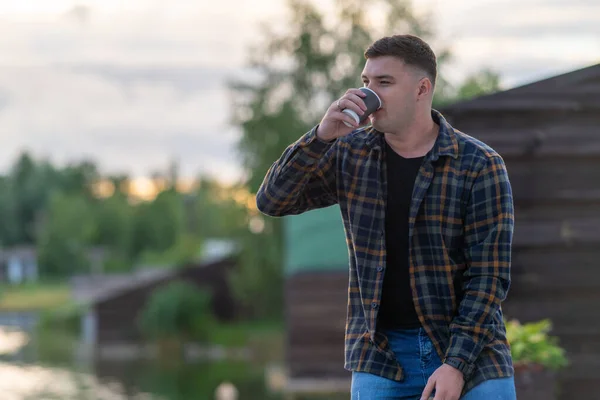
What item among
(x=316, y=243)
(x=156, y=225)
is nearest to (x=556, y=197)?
(x=316, y=243)

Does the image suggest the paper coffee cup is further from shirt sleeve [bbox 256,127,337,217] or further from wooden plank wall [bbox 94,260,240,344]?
wooden plank wall [bbox 94,260,240,344]

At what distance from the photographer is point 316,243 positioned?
18.0 metres

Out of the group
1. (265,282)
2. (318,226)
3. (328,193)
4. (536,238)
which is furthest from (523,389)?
(265,282)

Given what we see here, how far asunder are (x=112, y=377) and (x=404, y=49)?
27349mm

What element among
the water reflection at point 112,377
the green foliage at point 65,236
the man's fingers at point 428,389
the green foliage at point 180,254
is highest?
the green foliage at point 65,236

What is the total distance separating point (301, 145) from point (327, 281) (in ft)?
50.6

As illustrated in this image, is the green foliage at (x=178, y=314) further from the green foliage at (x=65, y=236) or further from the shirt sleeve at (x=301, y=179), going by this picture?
the shirt sleeve at (x=301, y=179)

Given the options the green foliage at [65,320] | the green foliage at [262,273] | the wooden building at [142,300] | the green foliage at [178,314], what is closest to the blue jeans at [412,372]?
the green foliage at [262,273]

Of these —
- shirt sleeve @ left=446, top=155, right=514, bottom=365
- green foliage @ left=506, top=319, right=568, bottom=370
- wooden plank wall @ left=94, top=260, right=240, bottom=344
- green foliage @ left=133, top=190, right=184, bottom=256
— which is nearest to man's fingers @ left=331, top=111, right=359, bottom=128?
shirt sleeve @ left=446, top=155, right=514, bottom=365

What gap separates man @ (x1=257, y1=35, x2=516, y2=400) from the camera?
8.36 ft

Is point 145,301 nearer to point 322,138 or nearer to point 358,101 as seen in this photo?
point 322,138

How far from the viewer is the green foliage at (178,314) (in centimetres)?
Answer: 3478

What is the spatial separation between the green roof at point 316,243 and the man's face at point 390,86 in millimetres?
14786

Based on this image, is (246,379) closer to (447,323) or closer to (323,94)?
(323,94)
